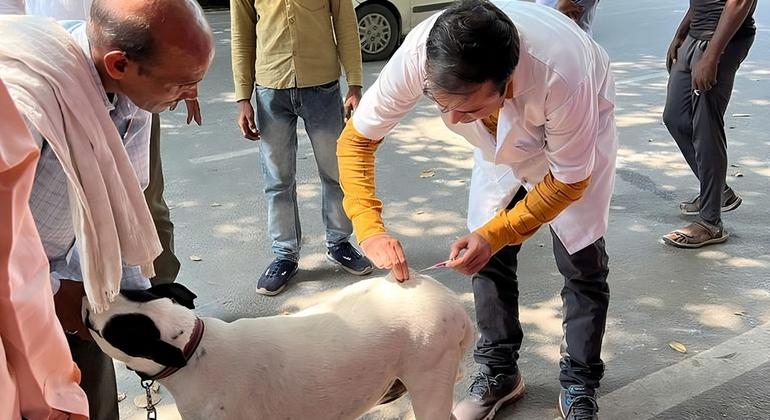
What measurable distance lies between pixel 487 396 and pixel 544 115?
53.8 inches

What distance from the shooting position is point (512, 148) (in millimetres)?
2561

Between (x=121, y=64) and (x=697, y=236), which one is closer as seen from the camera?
(x=121, y=64)

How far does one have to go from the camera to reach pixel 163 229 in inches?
139

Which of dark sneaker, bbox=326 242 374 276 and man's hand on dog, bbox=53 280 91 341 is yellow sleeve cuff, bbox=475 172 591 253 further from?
dark sneaker, bbox=326 242 374 276

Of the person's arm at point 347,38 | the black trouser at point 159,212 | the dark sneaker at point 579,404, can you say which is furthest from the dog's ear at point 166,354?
the person's arm at point 347,38

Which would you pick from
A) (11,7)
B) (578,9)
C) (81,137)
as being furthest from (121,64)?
(578,9)

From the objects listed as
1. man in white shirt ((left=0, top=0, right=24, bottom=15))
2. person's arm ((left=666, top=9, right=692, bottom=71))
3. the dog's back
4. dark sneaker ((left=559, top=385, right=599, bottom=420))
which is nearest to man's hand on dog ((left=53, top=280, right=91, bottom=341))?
the dog's back

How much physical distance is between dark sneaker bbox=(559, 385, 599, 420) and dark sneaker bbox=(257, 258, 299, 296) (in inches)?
70.0

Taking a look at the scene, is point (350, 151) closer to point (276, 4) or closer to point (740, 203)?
point (276, 4)

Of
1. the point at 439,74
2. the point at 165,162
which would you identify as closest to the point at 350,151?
the point at 439,74

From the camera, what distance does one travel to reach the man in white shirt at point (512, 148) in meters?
2.13

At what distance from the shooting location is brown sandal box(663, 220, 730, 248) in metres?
4.65

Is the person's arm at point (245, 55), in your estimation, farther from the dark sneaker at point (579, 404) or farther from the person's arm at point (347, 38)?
the dark sneaker at point (579, 404)

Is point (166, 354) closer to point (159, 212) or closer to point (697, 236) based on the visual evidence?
point (159, 212)
